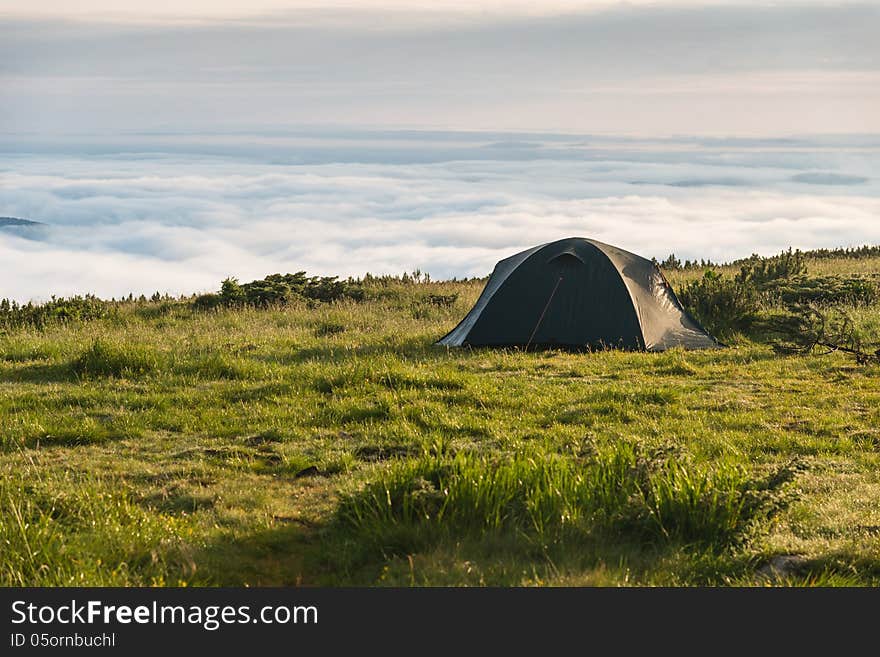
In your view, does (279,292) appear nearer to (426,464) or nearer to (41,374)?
(41,374)

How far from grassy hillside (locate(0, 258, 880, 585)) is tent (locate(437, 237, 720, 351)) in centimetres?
69

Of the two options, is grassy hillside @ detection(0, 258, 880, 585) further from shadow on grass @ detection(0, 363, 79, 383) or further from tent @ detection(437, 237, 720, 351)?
tent @ detection(437, 237, 720, 351)

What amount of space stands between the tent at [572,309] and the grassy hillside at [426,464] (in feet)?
2.25

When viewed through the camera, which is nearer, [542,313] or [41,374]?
[41,374]

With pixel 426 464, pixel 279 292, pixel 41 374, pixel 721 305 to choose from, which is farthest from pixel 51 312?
pixel 426 464

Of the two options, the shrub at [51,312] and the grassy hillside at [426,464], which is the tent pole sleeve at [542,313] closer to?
the grassy hillside at [426,464]

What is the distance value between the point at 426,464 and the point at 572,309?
33.6 feet

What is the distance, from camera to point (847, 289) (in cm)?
2112

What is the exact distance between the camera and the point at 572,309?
643 inches

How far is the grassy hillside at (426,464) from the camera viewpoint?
18.6ft

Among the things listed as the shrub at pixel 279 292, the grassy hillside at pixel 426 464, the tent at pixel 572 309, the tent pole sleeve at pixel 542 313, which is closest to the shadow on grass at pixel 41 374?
the grassy hillside at pixel 426 464

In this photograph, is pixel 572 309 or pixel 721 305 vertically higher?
pixel 721 305

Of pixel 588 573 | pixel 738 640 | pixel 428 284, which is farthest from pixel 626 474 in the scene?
pixel 428 284

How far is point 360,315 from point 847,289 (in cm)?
1108
